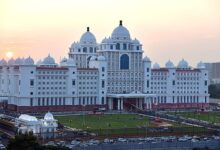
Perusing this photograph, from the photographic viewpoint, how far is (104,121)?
2486 inches

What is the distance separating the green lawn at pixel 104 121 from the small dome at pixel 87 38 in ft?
67.4

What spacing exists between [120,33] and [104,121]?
80.2ft

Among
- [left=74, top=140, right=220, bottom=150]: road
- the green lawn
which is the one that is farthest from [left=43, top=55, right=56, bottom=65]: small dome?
[left=74, top=140, right=220, bottom=150]: road

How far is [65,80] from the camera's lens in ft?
258

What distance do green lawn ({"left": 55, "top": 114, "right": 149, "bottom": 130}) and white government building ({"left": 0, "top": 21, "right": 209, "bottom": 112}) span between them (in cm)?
892

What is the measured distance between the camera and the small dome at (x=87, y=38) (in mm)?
88812

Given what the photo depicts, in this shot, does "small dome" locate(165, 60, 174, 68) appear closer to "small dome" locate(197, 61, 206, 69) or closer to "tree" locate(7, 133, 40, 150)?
"small dome" locate(197, 61, 206, 69)

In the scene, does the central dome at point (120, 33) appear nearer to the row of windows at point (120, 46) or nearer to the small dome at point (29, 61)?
the row of windows at point (120, 46)

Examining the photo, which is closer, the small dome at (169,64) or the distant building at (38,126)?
the distant building at (38,126)

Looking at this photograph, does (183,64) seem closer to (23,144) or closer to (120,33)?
(120,33)

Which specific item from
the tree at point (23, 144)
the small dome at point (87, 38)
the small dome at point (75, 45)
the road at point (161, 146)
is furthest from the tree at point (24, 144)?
the small dome at point (87, 38)

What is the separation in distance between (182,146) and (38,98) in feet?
118

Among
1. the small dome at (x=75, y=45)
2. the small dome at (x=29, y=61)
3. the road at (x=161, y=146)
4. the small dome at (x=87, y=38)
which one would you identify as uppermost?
the small dome at (x=87, y=38)

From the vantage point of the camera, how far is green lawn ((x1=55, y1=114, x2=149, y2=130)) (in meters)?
57.7
